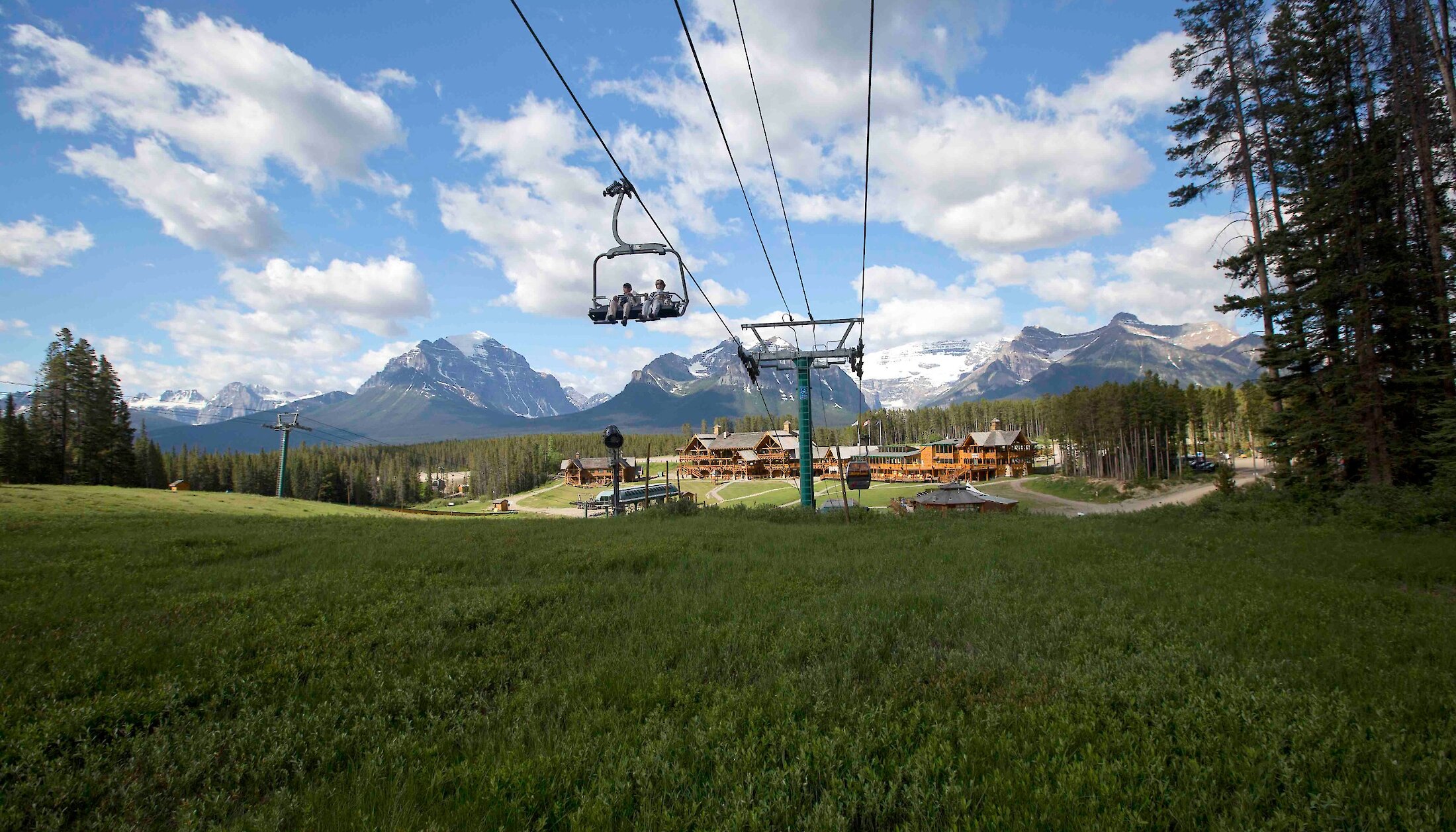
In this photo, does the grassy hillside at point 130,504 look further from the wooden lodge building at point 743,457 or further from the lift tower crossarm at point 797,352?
the wooden lodge building at point 743,457

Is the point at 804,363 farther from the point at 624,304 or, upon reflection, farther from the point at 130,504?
the point at 130,504

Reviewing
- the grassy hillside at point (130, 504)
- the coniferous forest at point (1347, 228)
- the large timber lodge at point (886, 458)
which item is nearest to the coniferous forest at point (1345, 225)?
the coniferous forest at point (1347, 228)

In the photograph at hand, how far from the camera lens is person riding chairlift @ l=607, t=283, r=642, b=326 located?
1620 centimetres

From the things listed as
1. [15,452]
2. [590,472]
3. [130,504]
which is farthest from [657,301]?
[590,472]

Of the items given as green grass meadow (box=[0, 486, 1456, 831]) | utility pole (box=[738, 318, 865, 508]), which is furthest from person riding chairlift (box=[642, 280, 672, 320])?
utility pole (box=[738, 318, 865, 508])

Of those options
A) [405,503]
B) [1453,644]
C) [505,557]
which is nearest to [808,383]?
[505,557]

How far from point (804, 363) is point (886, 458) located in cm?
8044

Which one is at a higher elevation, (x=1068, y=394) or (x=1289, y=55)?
(x=1289, y=55)

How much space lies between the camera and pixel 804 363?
110 ft

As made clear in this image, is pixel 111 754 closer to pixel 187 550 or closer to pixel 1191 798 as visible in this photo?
pixel 1191 798

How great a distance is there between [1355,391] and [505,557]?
31.7 m

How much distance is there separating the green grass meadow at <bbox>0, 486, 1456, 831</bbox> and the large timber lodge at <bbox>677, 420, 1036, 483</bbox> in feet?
258

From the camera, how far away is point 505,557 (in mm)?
15422

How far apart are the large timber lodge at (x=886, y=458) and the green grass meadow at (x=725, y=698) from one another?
78.5 m
